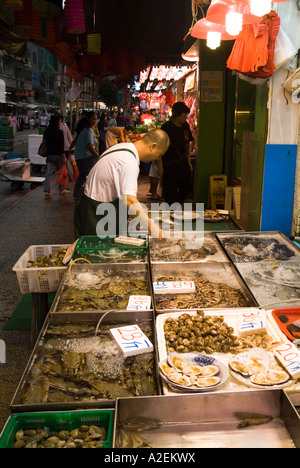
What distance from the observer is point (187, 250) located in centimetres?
426

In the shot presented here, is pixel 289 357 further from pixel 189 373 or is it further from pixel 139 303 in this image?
pixel 139 303

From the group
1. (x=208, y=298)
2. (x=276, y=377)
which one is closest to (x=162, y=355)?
(x=276, y=377)

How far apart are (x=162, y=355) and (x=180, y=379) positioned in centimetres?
31

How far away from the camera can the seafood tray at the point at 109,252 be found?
3.91 meters

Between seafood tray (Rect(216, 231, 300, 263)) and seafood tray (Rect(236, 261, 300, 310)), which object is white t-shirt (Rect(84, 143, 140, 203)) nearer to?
seafood tray (Rect(216, 231, 300, 263))

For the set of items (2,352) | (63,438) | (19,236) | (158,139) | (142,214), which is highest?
(158,139)

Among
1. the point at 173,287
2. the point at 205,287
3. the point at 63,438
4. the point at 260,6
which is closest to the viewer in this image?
the point at 63,438

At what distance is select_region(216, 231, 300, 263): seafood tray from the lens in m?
3.95

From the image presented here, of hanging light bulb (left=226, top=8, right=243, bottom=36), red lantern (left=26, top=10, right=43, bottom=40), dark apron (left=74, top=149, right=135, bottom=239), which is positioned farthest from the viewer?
red lantern (left=26, top=10, right=43, bottom=40)

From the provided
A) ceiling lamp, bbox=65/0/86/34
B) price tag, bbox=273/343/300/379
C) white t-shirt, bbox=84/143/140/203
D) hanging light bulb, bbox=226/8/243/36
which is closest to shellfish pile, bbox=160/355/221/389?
price tag, bbox=273/343/300/379

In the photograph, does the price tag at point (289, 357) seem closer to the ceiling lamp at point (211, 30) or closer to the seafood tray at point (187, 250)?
the seafood tray at point (187, 250)

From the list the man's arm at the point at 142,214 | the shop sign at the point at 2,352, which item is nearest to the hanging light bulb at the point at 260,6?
the man's arm at the point at 142,214

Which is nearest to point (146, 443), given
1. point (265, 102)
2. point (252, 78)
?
point (265, 102)

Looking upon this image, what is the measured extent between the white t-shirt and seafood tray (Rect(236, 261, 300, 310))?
1.22 m
